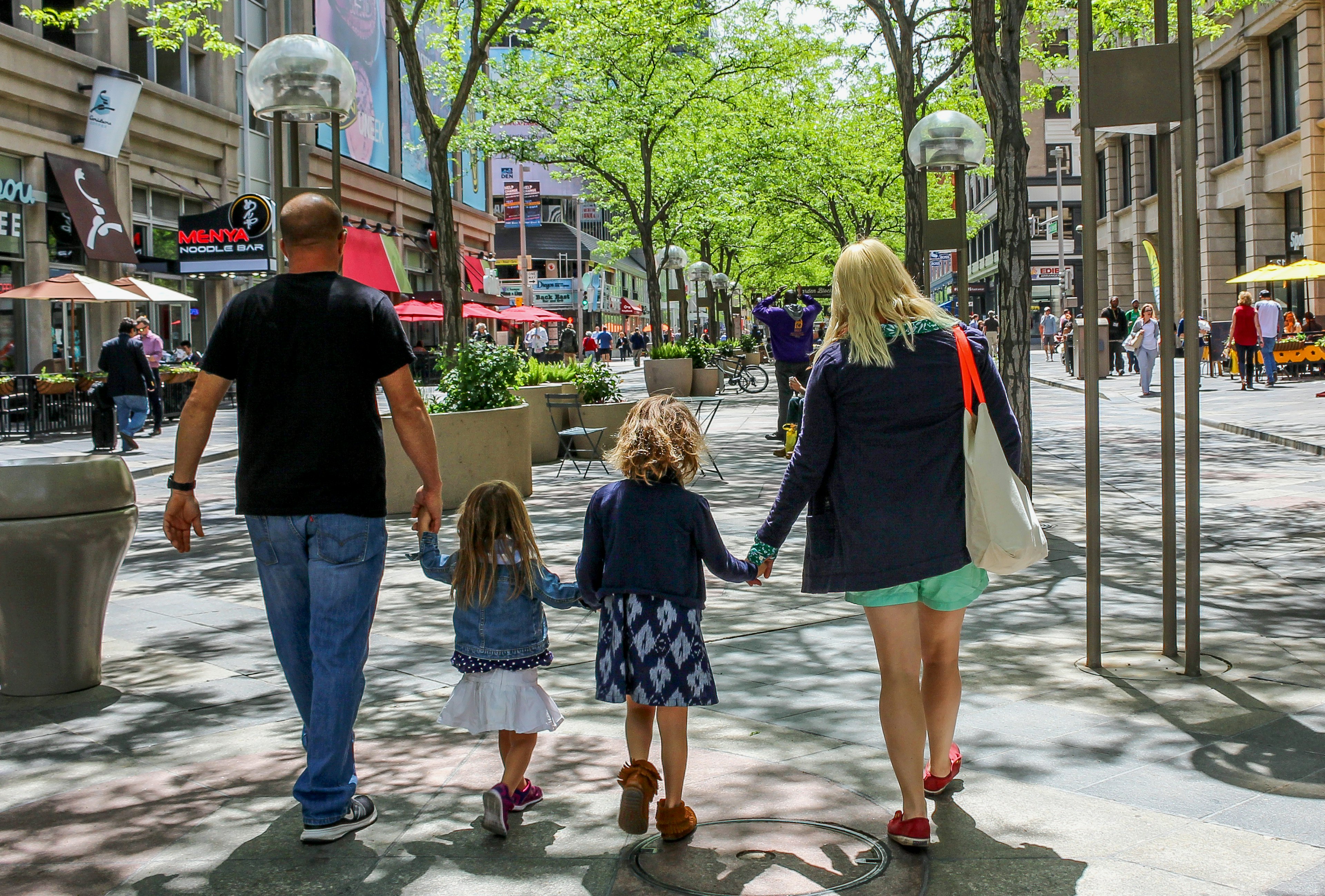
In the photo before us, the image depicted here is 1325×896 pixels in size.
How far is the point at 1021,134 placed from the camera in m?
10.4

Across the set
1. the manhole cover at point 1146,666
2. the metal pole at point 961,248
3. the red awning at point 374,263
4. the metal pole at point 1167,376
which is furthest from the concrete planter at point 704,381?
the manhole cover at point 1146,666

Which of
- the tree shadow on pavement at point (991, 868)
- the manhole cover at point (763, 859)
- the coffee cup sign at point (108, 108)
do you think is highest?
the coffee cup sign at point (108, 108)

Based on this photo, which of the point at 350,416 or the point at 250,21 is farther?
the point at 250,21

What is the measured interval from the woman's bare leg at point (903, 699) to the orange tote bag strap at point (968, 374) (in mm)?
631

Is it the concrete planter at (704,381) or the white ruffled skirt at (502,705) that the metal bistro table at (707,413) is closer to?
the concrete planter at (704,381)

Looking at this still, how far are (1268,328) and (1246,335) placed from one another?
0.70 m

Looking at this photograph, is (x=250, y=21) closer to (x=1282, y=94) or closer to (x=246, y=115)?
(x=246, y=115)

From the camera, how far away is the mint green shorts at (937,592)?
3.93 m

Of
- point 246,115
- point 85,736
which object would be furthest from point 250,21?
Answer: point 85,736

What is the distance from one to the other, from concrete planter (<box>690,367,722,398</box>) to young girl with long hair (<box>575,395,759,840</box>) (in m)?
24.2

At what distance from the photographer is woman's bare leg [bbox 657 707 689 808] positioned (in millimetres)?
4000

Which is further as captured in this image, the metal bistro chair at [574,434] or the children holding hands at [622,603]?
the metal bistro chair at [574,434]

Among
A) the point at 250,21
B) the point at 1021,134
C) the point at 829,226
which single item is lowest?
the point at 1021,134

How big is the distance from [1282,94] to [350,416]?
3644 cm
